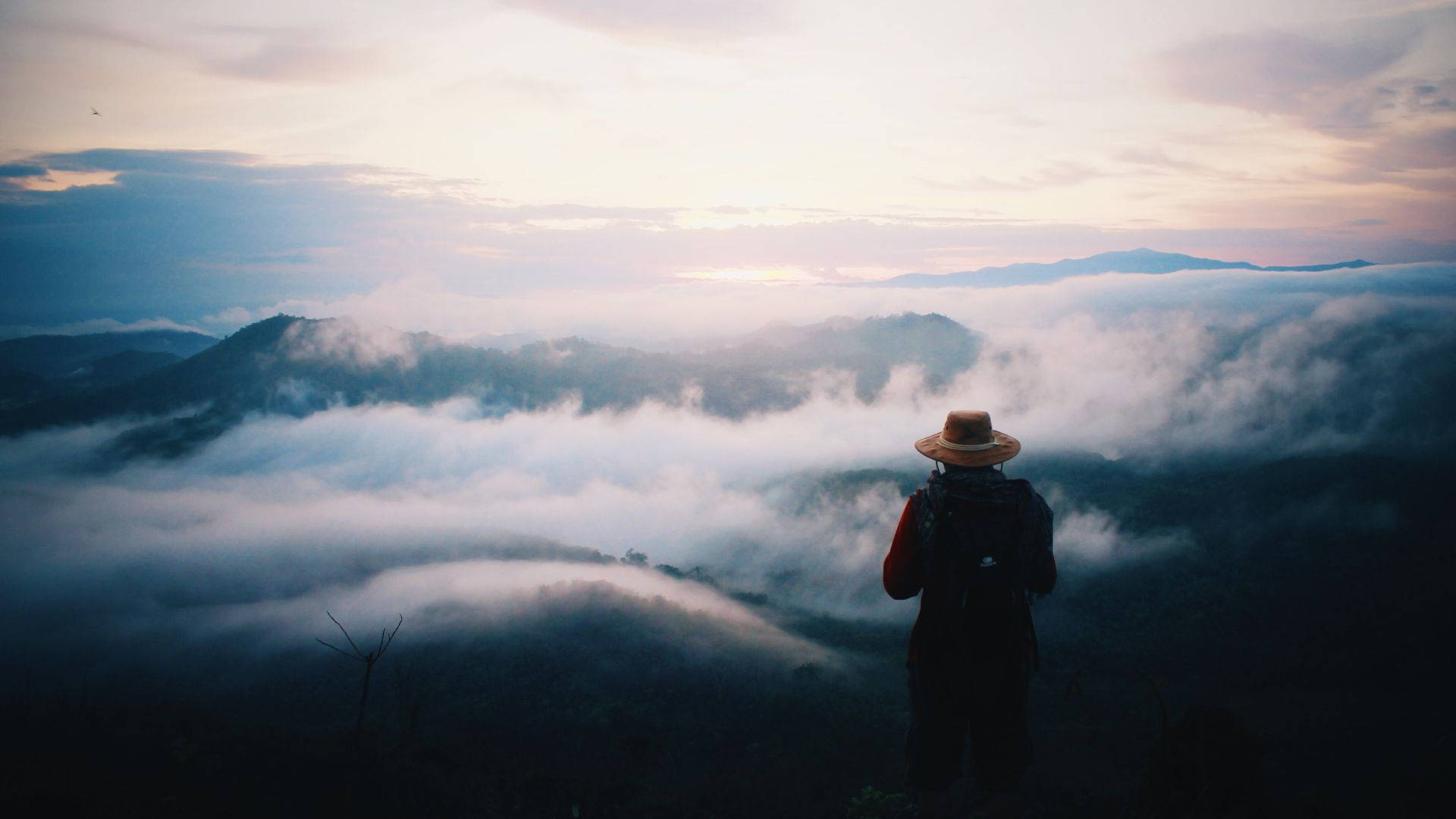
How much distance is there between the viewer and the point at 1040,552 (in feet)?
19.2

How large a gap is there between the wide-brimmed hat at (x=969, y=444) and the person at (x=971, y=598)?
0.04ft

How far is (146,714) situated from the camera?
68.0 m

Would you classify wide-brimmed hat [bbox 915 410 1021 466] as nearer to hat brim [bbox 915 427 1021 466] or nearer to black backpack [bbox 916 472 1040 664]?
hat brim [bbox 915 427 1021 466]

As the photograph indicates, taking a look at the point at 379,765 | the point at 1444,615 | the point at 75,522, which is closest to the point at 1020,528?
the point at 379,765

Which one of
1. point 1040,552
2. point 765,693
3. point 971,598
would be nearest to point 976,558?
point 971,598

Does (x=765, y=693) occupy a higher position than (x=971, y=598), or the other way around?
(x=971, y=598)

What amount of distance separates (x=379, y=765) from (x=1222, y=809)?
2779cm

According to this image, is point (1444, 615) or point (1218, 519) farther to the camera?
point (1218, 519)

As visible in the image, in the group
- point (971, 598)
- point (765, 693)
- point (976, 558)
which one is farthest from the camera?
point (765, 693)

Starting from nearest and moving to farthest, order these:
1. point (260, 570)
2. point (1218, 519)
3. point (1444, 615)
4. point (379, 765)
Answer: point (379, 765) → point (1444, 615) → point (1218, 519) → point (260, 570)

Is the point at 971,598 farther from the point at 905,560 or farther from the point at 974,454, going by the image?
the point at 974,454

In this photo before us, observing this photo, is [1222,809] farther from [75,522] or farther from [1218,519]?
[75,522]

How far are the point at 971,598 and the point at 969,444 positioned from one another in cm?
146

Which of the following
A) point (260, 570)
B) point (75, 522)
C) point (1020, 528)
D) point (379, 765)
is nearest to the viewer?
point (1020, 528)
